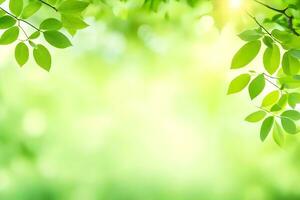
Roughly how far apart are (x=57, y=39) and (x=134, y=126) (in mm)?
5538

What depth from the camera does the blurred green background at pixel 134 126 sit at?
20.1ft

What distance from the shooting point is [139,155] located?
6.56 meters

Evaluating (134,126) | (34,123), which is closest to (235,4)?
(134,126)

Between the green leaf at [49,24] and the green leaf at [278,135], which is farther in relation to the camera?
the green leaf at [278,135]

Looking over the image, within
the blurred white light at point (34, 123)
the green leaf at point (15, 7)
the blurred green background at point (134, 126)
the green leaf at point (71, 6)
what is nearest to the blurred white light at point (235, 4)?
the green leaf at point (71, 6)

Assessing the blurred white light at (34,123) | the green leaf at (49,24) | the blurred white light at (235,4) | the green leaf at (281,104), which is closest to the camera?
the green leaf at (49,24)

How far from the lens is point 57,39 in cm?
101

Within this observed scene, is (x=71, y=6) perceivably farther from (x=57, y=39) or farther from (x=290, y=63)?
(x=290, y=63)

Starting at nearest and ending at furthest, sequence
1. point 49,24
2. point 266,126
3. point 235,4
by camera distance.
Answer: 1. point 49,24
2. point 266,126
3. point 235,4

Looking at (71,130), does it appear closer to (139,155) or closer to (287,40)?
(139,155)

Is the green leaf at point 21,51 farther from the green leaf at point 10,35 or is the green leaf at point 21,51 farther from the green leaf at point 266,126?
the green leaf at point 266,126

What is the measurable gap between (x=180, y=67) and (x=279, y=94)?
5.19 metres

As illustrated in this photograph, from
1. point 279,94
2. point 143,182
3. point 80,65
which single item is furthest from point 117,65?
point 279,94

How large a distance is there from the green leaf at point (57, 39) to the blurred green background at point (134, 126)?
16.3ft
